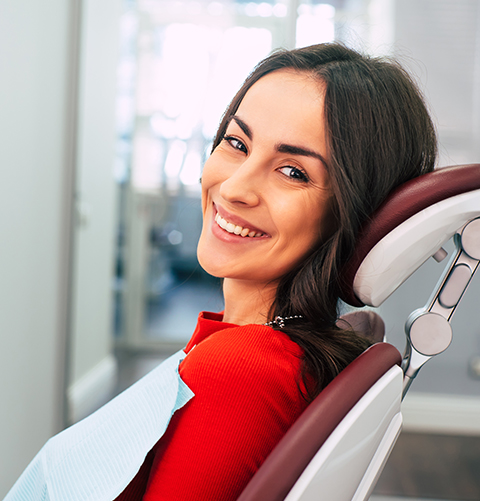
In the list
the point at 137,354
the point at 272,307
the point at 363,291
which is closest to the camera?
the point at 363,291

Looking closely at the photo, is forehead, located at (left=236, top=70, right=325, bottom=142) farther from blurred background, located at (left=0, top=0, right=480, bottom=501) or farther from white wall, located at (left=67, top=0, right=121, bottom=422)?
white wall, located at (left=67, top=0, right=121, bottom=422)

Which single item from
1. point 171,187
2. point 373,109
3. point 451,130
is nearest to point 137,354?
point 171,187

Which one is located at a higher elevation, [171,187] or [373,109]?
[373,109]

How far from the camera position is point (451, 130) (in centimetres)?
230

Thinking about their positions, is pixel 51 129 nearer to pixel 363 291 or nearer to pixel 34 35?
pixel 34 35

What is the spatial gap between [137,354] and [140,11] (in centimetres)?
226

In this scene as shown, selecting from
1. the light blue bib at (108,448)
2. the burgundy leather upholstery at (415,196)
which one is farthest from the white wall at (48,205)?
the burgundy leather upholstery at (415,196)

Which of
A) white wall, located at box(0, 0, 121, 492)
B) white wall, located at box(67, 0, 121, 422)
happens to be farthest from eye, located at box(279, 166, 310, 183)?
white wall, located at box(67, 0, 121, 422)

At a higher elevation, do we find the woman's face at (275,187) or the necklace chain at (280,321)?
the woman's face at (275,187)

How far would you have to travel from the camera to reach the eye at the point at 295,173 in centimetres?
75

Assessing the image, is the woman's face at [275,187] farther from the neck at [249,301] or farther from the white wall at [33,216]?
the white wall at [33,216]

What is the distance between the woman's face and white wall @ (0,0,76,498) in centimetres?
107

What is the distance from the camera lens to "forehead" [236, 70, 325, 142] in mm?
721

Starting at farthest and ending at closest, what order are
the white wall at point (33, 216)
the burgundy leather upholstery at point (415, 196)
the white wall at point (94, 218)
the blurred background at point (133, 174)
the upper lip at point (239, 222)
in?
the white wall at point (94, 218) → the blurred background at point (133, 174) → the white wall at point (33, 216) → the upper lip at point (239, 222) → the burgundy leather upholstery at point (415, 196)
